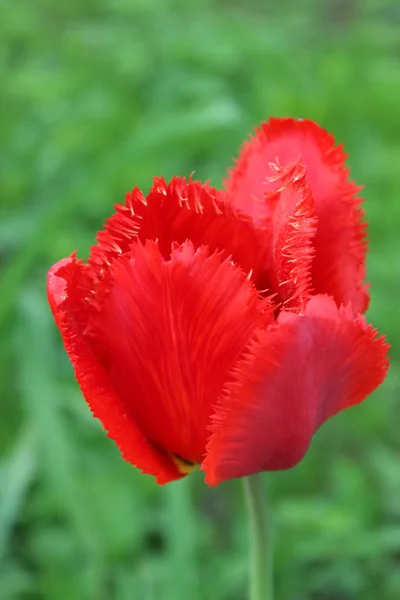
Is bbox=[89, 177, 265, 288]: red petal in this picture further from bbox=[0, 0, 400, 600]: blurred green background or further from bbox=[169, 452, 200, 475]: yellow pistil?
bbox=[0, 0, 400, 600]: blurred green background

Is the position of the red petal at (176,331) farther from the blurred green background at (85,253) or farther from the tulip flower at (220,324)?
the blurred green background at (85,253)

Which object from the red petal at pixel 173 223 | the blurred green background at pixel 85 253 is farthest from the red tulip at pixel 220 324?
the blurred green background at pixel 85 253

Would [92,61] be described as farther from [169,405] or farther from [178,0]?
[169,405]

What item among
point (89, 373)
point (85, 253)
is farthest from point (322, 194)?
point (85, 253)

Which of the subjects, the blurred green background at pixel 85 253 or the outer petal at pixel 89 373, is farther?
the blurred green background at pixel 85 253

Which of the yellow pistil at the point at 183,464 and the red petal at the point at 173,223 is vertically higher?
the red petal at the point at 173,223

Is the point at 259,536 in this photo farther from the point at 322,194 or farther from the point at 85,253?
the point at 85,253

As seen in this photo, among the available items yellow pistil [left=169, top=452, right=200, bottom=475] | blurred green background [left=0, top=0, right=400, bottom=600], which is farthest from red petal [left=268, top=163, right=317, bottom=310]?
blurred green background [left=0, top=0, right=400, bottom=600]
